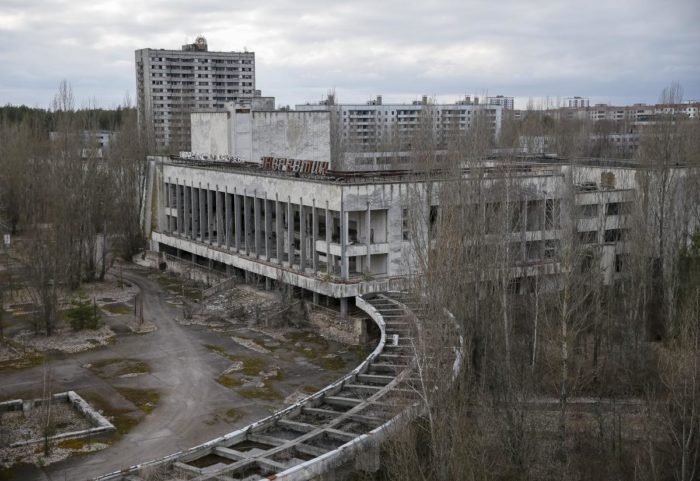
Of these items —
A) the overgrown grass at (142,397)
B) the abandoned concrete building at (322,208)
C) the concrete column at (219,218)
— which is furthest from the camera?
the concrete column at (219,218)

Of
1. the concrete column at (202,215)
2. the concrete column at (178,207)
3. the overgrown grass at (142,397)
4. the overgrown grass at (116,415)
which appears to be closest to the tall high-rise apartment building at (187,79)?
the concrete column at (178,207)

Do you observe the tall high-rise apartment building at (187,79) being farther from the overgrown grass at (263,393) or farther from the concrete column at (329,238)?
the overgrown grass at (263,393)

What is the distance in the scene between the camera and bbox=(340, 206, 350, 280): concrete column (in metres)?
35.0

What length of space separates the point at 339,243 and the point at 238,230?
32.9 feet

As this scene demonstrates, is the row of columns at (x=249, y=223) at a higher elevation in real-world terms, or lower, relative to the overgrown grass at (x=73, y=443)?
higher

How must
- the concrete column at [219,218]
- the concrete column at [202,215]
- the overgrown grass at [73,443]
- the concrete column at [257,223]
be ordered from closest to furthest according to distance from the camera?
the overgrown grass at [73,443] < the concrete column at [257,223] < the concrete column at [219,218] < the concrete column at [202,215]

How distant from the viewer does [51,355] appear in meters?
32.3

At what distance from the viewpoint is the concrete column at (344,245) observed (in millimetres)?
35031

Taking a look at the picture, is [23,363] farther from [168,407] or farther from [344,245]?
[344,245]

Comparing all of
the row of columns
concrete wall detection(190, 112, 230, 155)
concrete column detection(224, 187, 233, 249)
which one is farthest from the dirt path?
concrete wall detection(190, 112, 230, 155)

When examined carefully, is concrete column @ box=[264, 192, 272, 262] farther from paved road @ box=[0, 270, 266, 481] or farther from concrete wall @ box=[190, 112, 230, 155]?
concrete wall @ box=[190, 112, 230, 155]

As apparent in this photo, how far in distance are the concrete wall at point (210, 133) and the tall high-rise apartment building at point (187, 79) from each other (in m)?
49.0

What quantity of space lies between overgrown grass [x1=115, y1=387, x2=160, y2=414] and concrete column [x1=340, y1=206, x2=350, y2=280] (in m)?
11.1

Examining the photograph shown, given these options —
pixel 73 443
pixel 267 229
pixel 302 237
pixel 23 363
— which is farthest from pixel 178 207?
pixel 73 443
